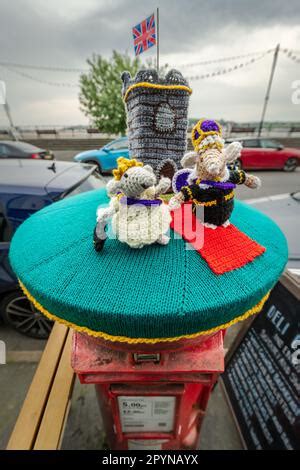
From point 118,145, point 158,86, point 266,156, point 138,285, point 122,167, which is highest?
point 158,86

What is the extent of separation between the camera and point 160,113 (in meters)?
1.12

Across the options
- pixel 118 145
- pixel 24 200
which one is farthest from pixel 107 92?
pixel 24 200

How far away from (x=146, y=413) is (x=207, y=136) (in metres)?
1.37

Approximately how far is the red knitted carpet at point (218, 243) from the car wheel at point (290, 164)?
971 centimetres

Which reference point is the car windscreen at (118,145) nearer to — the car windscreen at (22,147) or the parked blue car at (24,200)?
the car windscreen at (22,147)

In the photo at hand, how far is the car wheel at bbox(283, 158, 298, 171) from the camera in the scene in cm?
909

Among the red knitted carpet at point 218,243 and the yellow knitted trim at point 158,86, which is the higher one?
the yellow knitted trim at point 158,86

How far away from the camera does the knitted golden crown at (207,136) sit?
879 millimetres

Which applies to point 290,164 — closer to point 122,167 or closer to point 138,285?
point 122,167

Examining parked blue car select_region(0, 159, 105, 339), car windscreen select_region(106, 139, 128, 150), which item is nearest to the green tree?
car windscreen select_region(106, 139, 128, 150)

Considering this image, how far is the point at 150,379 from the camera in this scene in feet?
3.50

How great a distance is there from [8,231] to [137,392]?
5.70 feet

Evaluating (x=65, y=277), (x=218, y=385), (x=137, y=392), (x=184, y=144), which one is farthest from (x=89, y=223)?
(x=218, y=385)

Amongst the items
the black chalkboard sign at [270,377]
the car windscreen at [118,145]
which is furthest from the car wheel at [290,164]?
the black chalkboard sign at [270,377]
